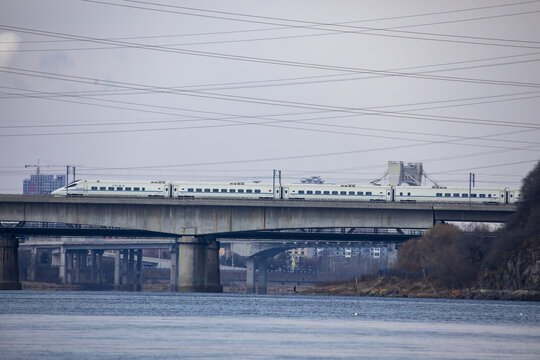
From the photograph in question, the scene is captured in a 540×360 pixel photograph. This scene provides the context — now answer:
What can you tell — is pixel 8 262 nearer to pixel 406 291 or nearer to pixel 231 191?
pixel 231 191

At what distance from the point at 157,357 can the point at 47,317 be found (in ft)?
103

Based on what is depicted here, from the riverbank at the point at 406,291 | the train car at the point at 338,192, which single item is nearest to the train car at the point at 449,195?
the train car at the point at 338,192

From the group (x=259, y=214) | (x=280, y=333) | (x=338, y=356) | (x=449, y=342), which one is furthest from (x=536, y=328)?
(x=259, y=214)

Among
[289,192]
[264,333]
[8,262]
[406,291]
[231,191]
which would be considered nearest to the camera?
[264,333]

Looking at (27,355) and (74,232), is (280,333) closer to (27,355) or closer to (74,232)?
(27,355)

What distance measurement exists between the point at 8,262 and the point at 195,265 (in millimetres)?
27359

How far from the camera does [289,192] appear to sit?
13712 cm

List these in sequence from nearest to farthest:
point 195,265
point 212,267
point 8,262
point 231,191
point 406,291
→ point 195,265, point 212,267, point 231,191, point 8,262, point 406,291

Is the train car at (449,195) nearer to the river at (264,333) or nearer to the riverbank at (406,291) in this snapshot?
the riverbank at (406,291)

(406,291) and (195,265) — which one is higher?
(195,265)

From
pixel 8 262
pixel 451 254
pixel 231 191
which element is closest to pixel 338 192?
pixel 231 191

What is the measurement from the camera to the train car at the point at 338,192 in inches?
5369

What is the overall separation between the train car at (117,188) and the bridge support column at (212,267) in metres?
9.06

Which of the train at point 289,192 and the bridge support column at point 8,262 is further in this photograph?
the bridge support column at point 8,262
